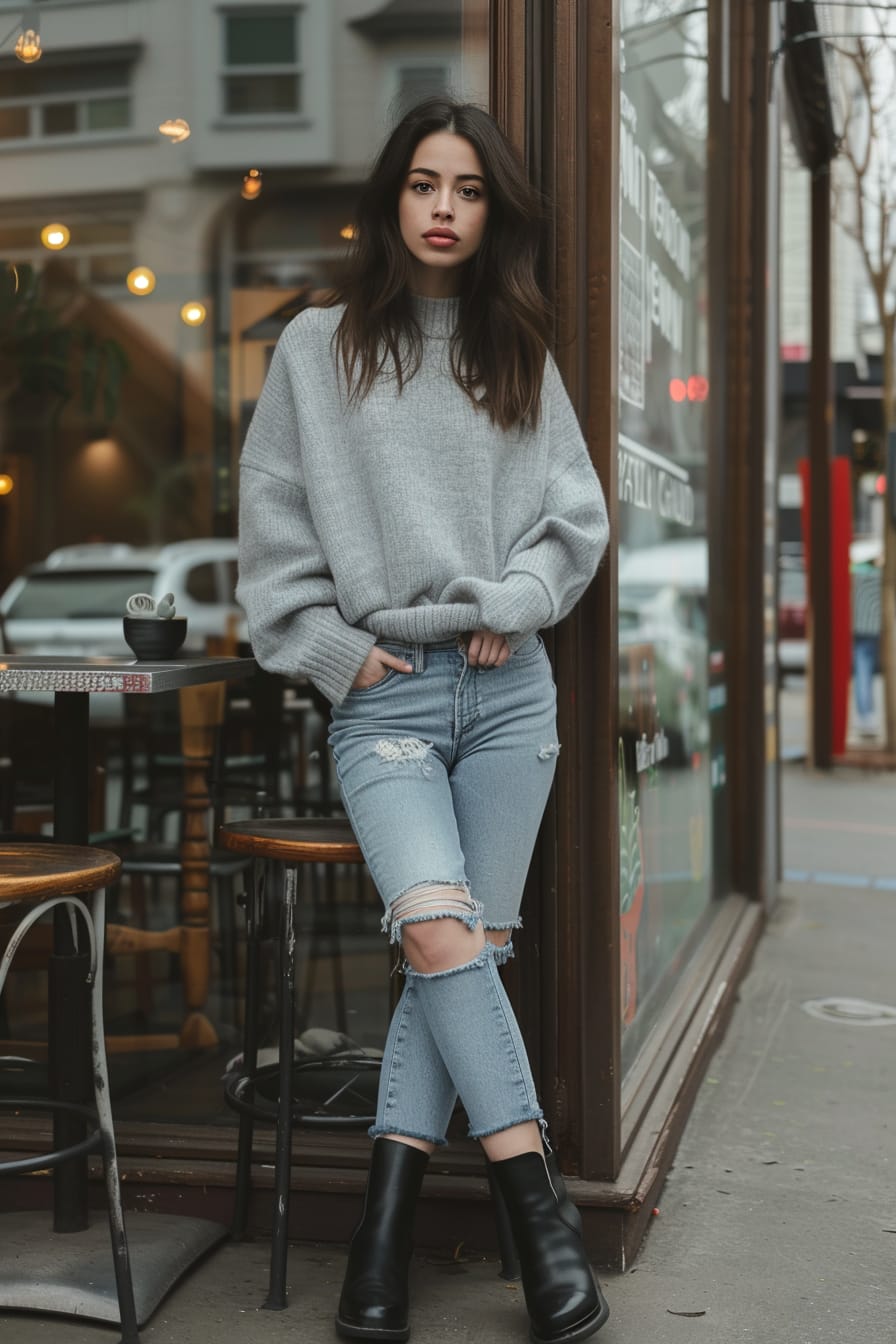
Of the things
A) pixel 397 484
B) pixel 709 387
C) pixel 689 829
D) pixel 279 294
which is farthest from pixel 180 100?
pixel 397 484

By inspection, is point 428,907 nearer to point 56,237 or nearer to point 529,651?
point 529,651

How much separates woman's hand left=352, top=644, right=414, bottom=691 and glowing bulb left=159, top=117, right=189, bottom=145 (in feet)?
30.0

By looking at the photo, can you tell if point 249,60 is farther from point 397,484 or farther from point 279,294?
point 397,484

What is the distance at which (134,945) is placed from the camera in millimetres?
4488

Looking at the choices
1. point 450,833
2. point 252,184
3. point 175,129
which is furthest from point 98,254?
point 450,833

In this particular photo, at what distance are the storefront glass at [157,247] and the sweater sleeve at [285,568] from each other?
→ 4254 millimetres

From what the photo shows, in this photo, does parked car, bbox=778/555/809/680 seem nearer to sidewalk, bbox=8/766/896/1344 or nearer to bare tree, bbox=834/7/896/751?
bare tree, bbox=834/7/896/751

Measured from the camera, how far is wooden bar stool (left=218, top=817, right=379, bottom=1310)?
2.85 metres

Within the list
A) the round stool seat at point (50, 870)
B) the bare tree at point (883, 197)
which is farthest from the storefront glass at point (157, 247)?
the round stool seat at point (50, 870)

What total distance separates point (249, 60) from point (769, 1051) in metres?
7.63

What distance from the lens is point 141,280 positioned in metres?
11.4

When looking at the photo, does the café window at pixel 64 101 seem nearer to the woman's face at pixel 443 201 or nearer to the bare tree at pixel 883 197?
the bare tree at pixel 883 197

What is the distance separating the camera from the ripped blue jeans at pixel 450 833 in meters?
2.66

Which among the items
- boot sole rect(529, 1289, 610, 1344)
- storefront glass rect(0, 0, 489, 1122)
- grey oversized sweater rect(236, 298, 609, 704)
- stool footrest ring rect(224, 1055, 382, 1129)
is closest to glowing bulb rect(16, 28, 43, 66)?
storefront glass rect(0, 0, 489, 1122)
